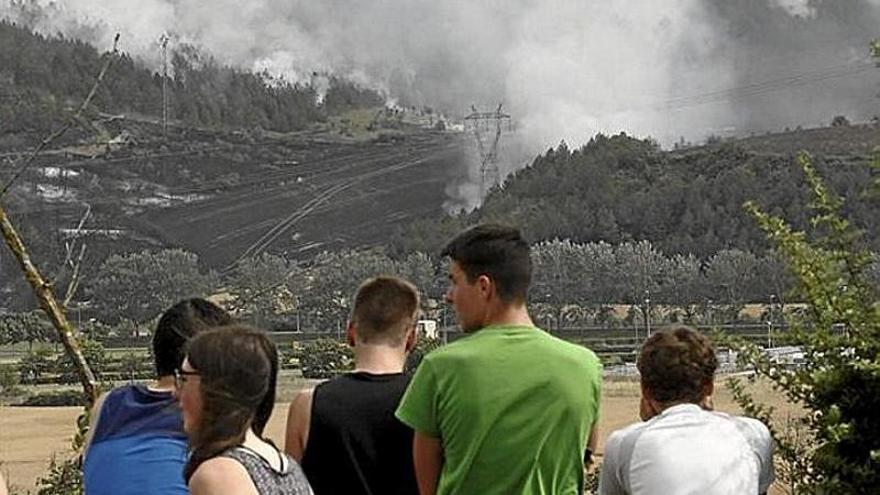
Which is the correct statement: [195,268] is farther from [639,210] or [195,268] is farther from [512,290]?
[512,290]

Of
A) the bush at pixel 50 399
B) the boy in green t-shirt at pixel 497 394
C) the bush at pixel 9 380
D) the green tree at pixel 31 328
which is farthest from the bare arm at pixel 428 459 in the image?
the bush at pixel 9 380

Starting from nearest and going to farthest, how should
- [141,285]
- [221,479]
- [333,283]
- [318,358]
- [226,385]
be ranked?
[221,479], [226,385], [318,358], [333,283], [141,285]

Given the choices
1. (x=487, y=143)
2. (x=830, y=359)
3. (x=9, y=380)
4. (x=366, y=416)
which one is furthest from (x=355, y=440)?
(x=487, y=143)

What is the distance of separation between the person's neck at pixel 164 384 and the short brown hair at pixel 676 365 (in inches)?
44.1

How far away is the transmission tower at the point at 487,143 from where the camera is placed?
145 metres

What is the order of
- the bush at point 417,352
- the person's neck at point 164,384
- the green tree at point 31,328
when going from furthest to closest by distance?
the green tree at point 31,328
the bush at point 417,352
the person's neck at point 164,384

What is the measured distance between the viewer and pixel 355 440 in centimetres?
319

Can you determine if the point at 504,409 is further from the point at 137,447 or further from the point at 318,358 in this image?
the point at 318,358

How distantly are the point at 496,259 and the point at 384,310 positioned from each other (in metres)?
0.32

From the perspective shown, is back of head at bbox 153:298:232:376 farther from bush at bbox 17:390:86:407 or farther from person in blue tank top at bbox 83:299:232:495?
bush at bbox 17:390:86:407

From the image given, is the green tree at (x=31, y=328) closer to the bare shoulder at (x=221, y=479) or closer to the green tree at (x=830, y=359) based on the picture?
the green tree at (x=830, y=359)

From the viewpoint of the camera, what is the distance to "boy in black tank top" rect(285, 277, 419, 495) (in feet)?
10.5

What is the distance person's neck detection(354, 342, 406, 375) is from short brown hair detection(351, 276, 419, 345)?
0.05ft

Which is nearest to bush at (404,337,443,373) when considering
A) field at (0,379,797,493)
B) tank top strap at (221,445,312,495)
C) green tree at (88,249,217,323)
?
tank top strap at (221,445,312,495)
